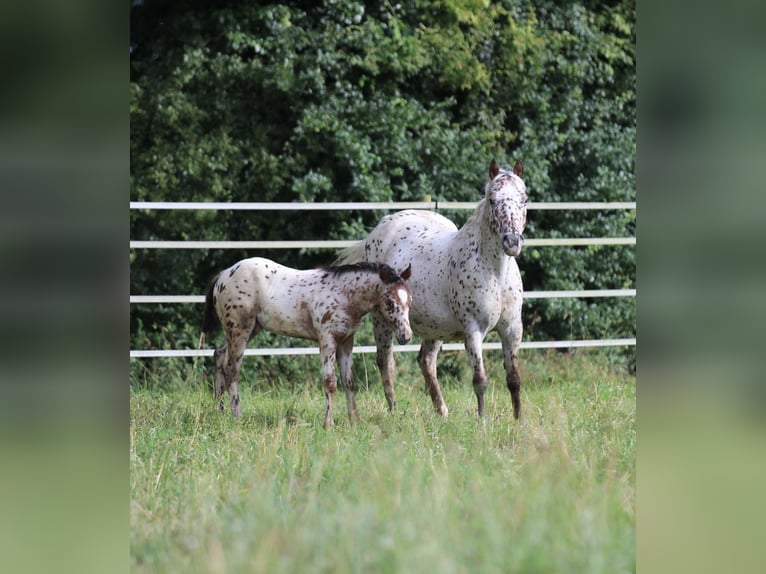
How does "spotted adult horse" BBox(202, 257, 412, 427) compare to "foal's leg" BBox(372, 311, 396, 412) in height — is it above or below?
above

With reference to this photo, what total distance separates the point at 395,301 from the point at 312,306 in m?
0.68

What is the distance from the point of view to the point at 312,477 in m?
3.54

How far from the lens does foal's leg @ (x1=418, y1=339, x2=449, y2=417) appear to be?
18.7 ft

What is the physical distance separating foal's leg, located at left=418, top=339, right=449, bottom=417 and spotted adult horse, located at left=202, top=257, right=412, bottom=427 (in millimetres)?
413

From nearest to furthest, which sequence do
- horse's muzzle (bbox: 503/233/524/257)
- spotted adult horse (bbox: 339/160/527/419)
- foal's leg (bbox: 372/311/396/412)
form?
horse's muzzle (bbox: 503/233/524/257) < spotted adult horse (bbox: 339/160/527/419) < foal's leg (bbox: 372/311/396/412)

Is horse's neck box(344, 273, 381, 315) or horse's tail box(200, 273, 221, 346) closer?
horse's neck box(344, 273, 381, 315)

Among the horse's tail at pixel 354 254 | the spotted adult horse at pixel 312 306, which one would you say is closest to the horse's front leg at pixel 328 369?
the spotted adult horse at pixel 312 306

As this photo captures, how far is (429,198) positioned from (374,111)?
1258 mm

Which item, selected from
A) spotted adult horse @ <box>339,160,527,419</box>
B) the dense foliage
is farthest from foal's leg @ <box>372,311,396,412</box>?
the dense foliage

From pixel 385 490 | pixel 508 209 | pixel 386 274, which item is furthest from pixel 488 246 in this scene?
pixel 385 490

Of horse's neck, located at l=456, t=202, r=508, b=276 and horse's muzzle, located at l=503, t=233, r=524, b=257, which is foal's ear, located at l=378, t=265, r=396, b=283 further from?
horse's muzzle, located at l=503, t=233, r=524, b=257

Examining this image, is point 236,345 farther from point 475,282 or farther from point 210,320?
point 475,282

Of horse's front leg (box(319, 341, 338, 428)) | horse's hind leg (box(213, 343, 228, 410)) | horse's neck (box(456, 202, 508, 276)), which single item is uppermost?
horse's neck (box(456, 202, 508, 276))

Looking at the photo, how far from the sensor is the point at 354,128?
350 inches
